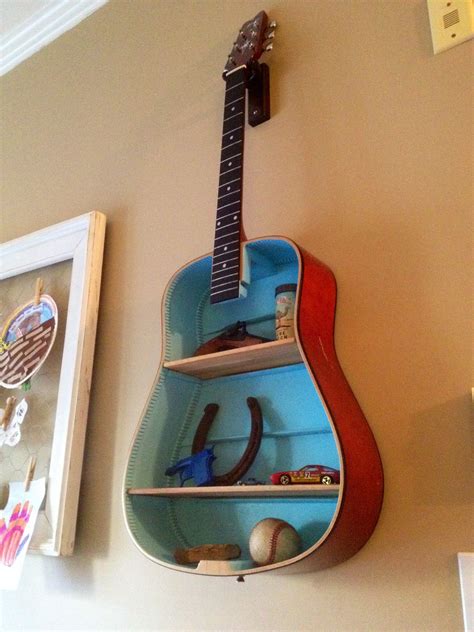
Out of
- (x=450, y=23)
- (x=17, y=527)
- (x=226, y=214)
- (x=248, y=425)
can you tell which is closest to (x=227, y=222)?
(x=226, y=214)

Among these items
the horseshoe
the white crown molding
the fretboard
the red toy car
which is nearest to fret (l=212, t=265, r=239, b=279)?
the fretboard

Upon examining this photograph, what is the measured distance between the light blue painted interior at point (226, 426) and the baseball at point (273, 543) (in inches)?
2.4

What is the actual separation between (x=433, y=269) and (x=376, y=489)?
0.36m

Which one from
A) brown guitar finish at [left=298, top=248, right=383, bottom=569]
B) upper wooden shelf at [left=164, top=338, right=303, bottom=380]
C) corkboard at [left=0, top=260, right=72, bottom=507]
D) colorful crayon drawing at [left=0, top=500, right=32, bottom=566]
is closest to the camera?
brown guitar finish at [left=298, top=248, right=383, bottom=569]

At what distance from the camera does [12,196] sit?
5.46 ft

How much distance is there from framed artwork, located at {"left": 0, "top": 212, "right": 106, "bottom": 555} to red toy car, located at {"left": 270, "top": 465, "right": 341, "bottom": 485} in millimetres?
537

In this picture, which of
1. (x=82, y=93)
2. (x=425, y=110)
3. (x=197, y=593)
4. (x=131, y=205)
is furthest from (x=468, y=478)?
(x=82, y=93)

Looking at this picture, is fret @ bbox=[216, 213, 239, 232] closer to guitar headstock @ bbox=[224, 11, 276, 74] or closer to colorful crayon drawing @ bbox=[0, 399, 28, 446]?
guitar headstock @ bbox=[224, 11, 276, 74]

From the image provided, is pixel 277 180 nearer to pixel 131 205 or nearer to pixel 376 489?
pixel 131 205

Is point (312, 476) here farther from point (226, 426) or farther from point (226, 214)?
point (226, 214)

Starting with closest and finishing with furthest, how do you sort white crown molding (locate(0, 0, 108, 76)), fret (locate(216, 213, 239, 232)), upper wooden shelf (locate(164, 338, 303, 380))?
upper wooden shelf (locate(164, 338, 303, 380)), fret (locate(216, 213, 239, 232)), white crown molding (locate(0, 0, 108, 76))

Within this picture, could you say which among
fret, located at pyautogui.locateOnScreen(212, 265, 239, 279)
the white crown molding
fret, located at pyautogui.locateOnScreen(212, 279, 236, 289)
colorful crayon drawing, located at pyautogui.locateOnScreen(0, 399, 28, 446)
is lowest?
colorful crayon drawing, located at pyautogui.locateOnScreen(0, 399, 28, 446)

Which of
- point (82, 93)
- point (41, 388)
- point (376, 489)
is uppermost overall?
point (82, 93)

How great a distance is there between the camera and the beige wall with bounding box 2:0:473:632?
0.81 m
